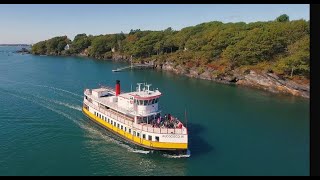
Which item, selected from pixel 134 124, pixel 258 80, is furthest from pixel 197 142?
pixel 258 80

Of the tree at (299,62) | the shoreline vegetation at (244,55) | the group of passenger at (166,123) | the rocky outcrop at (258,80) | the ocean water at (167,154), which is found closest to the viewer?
the ocean water at (167,154)

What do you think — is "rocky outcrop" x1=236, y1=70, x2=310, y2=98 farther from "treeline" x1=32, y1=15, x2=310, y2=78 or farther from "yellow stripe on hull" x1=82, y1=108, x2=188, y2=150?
"yellow stripe on hull" x1=82, y1=108, x2=188, y2=150

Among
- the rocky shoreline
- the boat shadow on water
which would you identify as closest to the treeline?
the rocky shoreline

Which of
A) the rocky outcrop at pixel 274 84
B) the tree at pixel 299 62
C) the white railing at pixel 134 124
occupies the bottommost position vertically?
the white railing at pixel 134 124

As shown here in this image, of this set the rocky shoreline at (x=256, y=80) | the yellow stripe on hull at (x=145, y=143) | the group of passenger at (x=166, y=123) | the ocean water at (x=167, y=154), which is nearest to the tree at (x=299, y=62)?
the rocky shoreline at (x=256, y=80)

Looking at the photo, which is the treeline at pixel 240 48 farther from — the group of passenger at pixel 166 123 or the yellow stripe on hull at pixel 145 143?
the yellow stripe on hull at pixel 145 143

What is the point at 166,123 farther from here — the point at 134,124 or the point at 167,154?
the point at 167,154

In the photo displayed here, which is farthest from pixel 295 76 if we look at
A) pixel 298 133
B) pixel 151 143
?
pixel 151 143
